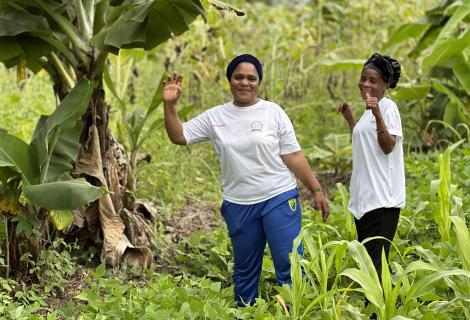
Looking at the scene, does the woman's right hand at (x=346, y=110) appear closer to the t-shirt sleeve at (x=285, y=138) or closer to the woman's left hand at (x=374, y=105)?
the t-shirt sleeve at (x=285, y=138)

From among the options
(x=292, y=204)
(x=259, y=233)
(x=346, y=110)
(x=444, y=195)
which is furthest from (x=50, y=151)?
(x=444, y=195)

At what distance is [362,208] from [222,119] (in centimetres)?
89

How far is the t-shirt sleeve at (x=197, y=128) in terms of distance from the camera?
430 cm

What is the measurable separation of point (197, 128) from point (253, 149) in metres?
0.38

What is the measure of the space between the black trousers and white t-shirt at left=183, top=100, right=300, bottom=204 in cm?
45

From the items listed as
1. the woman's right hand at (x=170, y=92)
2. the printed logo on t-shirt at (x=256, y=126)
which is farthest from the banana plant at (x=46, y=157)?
the printed logo on t-shirt at (x=256, y=126)

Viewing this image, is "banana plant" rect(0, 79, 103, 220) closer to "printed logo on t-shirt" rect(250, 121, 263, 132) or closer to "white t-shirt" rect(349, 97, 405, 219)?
"printed logo on t-shirt" rect(250, 121, 263, 132)

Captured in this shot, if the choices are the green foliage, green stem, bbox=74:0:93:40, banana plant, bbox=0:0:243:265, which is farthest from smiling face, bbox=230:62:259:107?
the green foliage

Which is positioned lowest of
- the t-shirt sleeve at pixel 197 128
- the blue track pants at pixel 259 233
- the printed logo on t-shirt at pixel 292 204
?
the blue track pants at pixel 259 233

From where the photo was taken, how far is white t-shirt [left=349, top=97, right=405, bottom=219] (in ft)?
13.0

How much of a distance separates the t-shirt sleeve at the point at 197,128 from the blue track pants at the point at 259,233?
0.40m

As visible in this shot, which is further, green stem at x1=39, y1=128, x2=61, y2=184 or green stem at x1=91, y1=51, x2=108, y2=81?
green stem at x1=91, y1=51, x2=108, y2=81

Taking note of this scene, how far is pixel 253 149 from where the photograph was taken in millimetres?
4105

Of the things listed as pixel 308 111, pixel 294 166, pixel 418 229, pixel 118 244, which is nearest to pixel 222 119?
pixel 294 166
